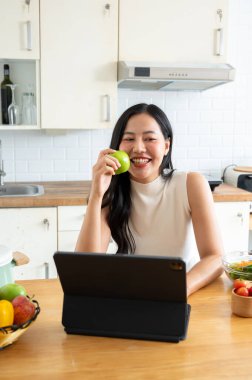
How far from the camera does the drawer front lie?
2.86 meters

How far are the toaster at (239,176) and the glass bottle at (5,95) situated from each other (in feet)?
5.57

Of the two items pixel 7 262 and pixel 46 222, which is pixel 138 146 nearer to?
pixel 7 262

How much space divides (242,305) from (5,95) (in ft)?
8.20

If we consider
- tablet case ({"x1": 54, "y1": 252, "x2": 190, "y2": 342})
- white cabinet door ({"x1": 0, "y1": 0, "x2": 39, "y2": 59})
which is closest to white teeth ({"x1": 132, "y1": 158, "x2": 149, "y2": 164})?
tablet case ({"x1": 54, "y1": 252, "x2": 190, "y2": 342})

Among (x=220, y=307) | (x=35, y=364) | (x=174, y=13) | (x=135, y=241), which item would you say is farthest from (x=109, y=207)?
(x=174, y=13)

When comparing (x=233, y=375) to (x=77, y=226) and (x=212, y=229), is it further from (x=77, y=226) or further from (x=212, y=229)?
(x=77, y=226)

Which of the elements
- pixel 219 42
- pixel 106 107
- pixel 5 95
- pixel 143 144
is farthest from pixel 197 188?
pixel 5 95

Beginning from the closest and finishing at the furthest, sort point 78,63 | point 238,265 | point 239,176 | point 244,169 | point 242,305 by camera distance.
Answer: point 242,305, point 238,265, point 78,63, point 239,176, point 244,169

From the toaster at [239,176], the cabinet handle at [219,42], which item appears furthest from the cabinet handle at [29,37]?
the toaster at [239,176]

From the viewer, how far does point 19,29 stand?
2.97m

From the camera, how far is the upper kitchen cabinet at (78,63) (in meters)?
3.01

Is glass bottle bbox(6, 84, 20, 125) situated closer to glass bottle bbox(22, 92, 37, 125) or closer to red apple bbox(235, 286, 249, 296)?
glass bottle bbox(22, 92, 37, 125)

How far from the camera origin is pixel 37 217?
9.32 feet

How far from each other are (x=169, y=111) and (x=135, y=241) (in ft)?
6.10
